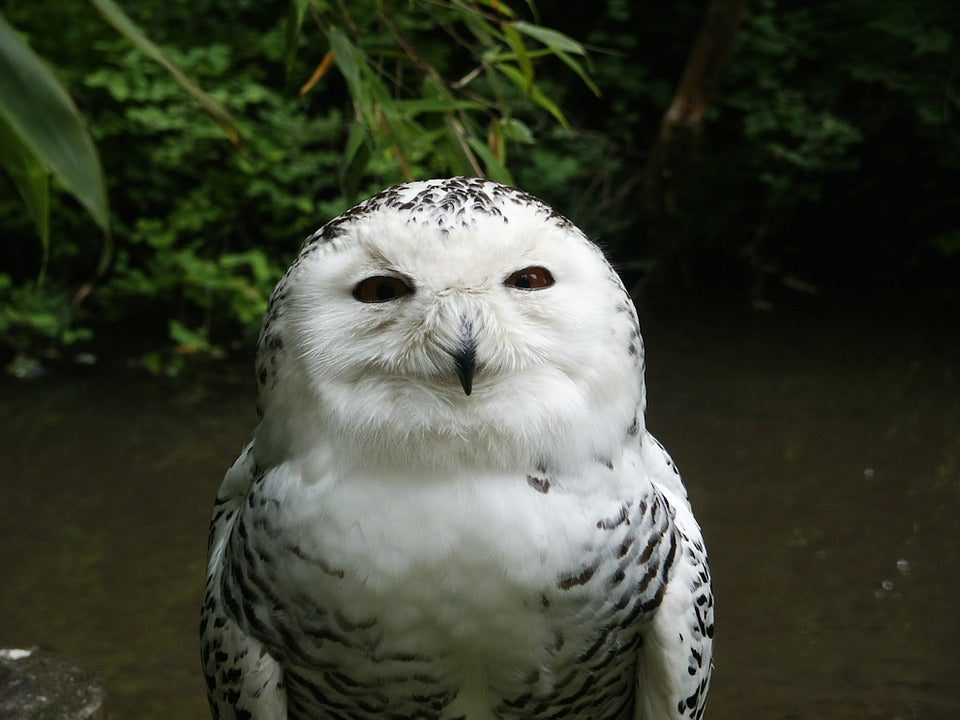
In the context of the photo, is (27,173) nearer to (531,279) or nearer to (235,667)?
(531,279)

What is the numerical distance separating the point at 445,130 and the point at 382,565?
1114 mm

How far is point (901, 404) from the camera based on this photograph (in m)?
4.82

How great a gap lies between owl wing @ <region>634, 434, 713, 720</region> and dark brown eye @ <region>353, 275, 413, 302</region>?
487mm

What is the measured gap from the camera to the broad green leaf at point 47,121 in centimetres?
77

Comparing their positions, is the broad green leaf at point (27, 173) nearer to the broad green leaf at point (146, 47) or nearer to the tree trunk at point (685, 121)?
the broad green leaf at point (146, 47)

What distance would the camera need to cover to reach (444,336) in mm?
1284

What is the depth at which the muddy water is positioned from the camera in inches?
118

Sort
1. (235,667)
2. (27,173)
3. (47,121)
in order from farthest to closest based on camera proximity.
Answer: (235,667) < (27,173) < (47,121)

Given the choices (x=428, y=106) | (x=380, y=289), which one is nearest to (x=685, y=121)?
(x=428, y=106)

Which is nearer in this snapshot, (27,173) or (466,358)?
(27,173)

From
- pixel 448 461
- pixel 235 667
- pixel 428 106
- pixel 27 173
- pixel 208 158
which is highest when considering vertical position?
pixel 27 173

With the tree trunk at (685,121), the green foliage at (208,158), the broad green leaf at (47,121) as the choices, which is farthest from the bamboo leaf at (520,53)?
the tree trunk at (685,121)

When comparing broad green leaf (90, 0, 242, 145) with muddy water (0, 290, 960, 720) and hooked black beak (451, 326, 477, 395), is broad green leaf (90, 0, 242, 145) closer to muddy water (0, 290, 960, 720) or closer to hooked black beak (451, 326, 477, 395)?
hooked black beak (451, 326, 477, 395)

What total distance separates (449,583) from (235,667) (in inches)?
14.0
